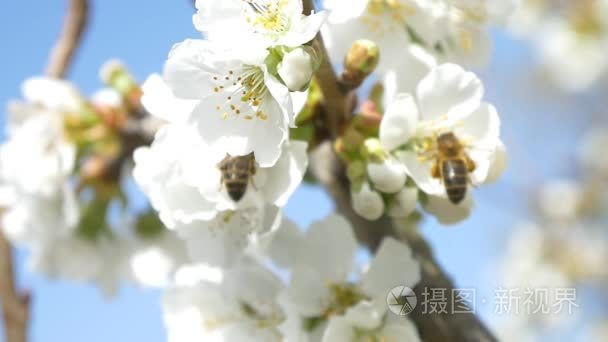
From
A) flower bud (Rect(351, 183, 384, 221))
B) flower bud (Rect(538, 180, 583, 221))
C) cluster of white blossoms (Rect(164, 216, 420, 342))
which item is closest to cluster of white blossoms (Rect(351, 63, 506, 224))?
flower bud (Rect(351, 183, 384, 221))

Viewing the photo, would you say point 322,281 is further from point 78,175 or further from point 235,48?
point 78,175

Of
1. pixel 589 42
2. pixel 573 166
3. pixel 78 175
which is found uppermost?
pixel 78 175

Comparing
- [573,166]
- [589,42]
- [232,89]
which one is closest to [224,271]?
[232,89]

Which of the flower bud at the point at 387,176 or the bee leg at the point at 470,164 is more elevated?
the flower bud at the point at 387,176

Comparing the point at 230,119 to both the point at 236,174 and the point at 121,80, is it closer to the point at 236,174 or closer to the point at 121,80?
the point at 236,174

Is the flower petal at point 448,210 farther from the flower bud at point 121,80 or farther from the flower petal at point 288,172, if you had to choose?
the flower bud at point 121,80

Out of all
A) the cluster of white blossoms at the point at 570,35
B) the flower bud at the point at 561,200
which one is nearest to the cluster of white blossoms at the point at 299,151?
the cluster of white blossoms at the point at 570,35
